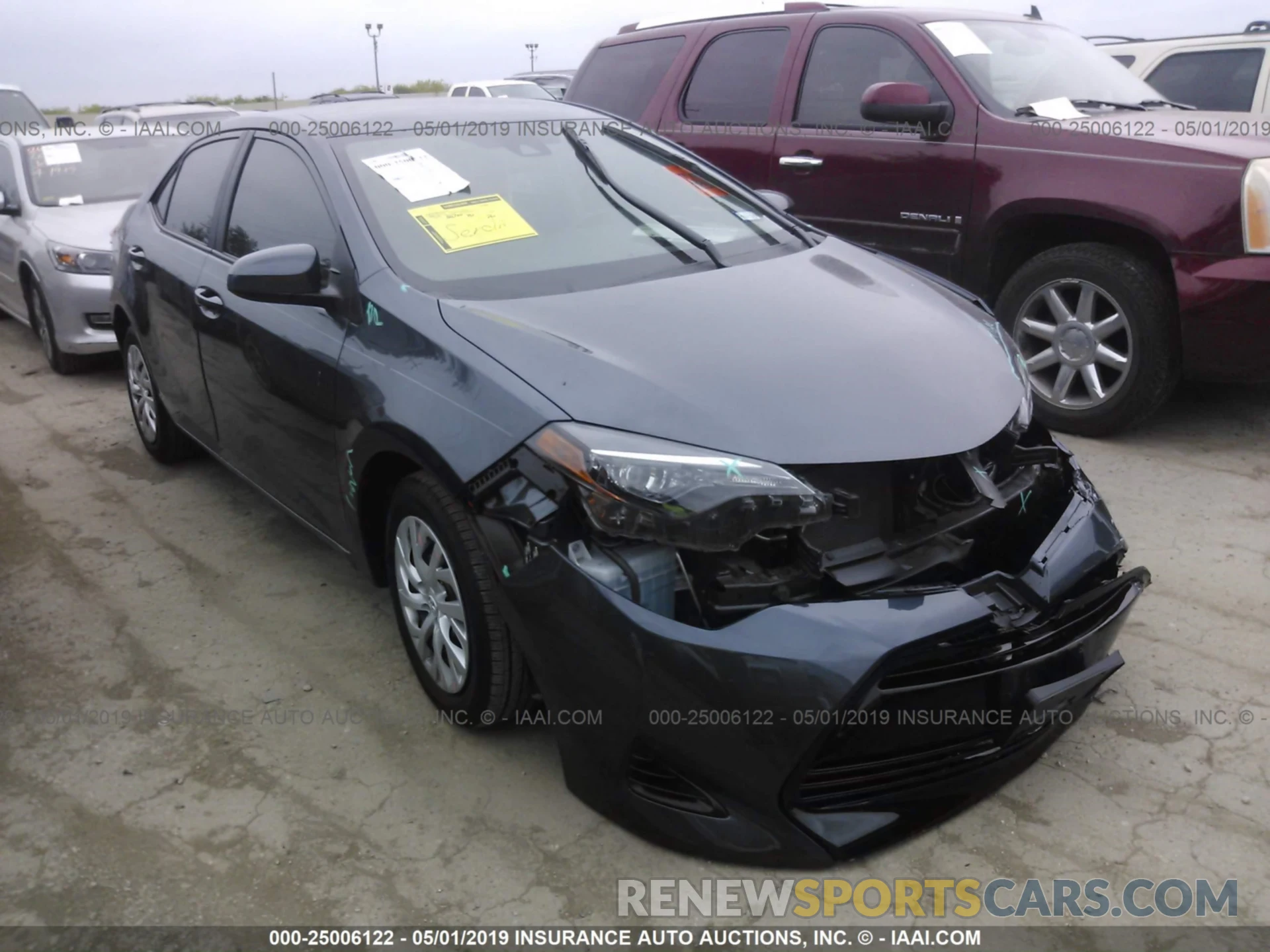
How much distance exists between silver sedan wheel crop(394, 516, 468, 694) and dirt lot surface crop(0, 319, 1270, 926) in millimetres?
227

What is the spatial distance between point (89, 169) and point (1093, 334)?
6651mm

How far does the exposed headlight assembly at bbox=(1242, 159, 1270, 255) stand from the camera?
13.7 ft

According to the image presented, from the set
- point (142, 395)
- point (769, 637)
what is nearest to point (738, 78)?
point (142, 395)

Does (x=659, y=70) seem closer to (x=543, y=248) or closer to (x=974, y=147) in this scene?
(x=974, y=147)

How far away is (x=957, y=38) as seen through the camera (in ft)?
17.5

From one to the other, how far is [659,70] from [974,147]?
226cm

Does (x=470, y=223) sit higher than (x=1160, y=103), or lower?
lower

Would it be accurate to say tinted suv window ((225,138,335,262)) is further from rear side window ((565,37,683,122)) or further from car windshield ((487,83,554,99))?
car windshield ((487,83,554,99))

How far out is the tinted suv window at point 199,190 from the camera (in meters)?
4.04

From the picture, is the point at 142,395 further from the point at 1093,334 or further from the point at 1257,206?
the point at 1257,206

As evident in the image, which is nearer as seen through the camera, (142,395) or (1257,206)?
(1257,206)

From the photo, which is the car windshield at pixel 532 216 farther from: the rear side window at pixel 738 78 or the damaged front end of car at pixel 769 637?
the rear side window at pixel 738 78

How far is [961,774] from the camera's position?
235 centimetres

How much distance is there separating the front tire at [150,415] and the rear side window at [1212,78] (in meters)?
6.94
